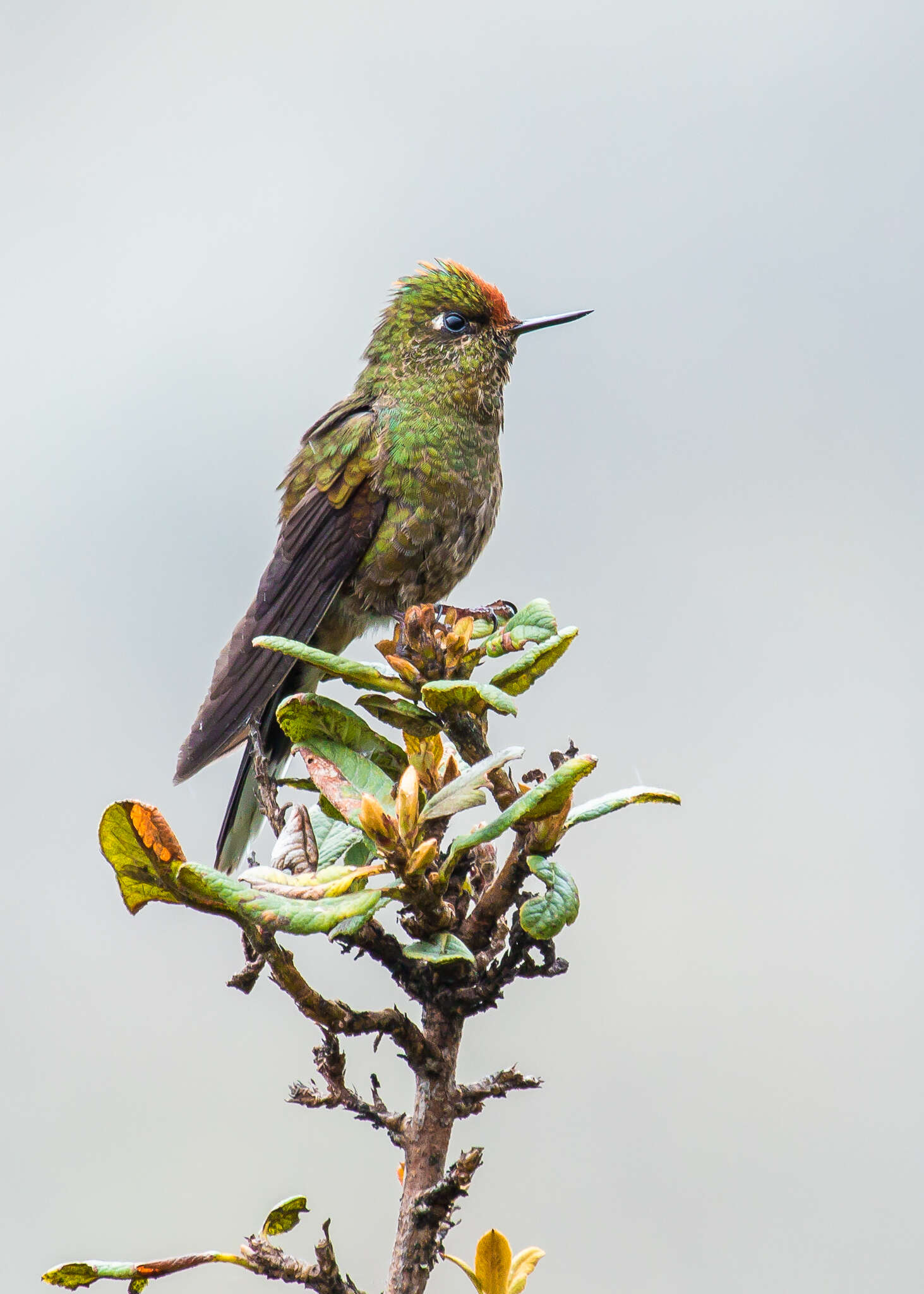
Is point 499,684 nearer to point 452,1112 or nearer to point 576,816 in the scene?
point 576,816

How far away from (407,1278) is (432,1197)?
0.28 feet

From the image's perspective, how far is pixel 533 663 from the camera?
3.70 ft

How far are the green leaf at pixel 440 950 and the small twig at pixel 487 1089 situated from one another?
16 cm

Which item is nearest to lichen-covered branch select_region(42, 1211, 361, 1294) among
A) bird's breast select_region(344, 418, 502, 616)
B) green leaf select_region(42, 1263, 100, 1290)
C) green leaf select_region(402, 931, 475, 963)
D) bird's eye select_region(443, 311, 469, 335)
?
green leaf select_region(42, 1263, 100, 1290)

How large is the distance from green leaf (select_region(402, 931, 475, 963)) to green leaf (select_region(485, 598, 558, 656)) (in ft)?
1.03

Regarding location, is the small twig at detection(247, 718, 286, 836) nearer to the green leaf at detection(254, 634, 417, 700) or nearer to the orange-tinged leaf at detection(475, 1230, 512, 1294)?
the green leaf at detection(254, 634, 417, 700)

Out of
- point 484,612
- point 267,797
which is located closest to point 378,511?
point 484,612

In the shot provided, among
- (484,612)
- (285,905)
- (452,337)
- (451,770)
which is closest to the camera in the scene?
(285,905)

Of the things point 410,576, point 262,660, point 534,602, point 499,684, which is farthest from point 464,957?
point 410,576

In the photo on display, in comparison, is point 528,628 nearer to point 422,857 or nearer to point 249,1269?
point 422,857

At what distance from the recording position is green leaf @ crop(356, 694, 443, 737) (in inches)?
48.3

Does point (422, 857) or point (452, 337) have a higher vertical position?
point (452, 337)

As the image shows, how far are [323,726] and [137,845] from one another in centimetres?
25

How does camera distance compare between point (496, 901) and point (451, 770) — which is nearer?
point (496, 901)
